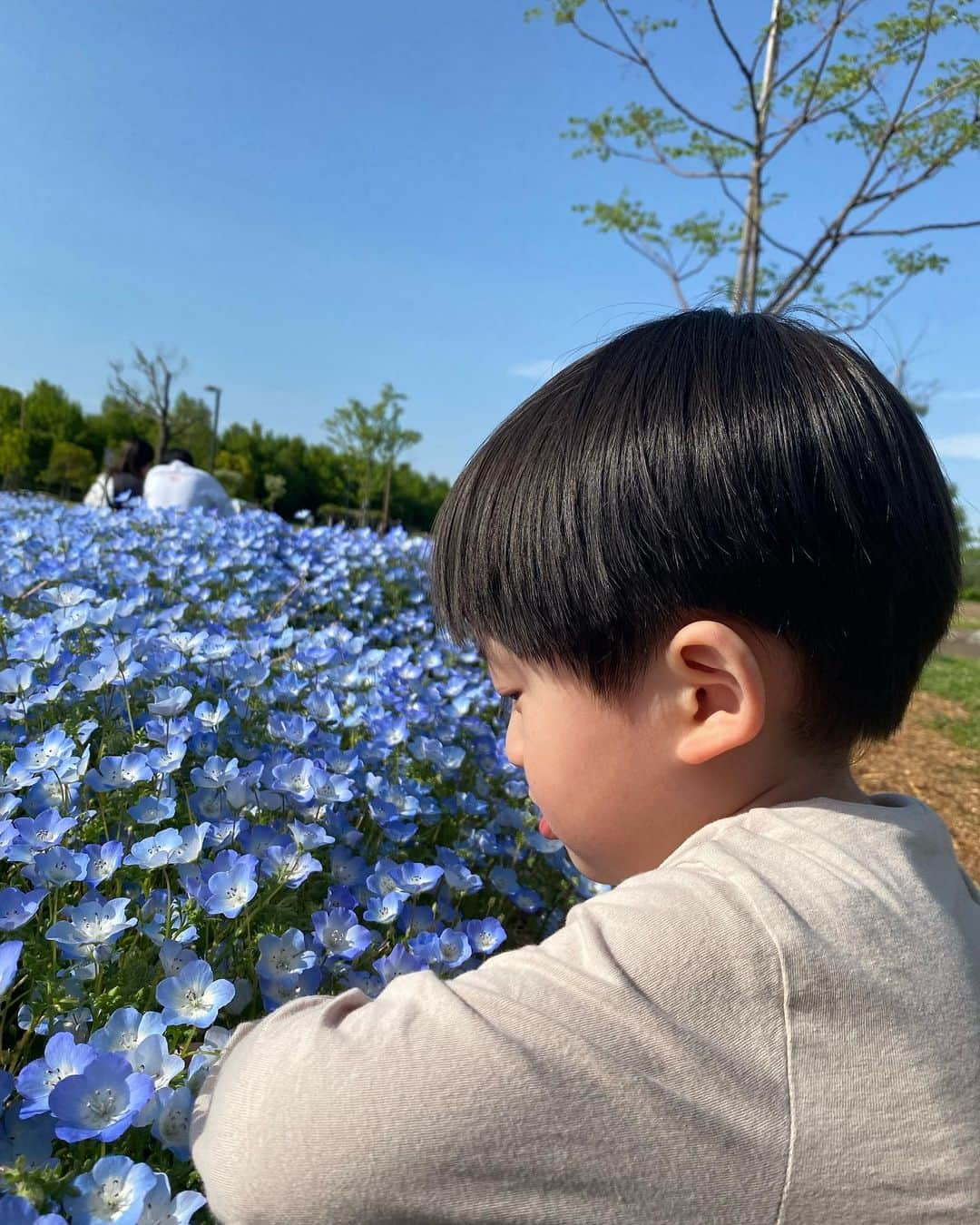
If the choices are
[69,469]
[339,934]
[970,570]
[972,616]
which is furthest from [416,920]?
[972,616]

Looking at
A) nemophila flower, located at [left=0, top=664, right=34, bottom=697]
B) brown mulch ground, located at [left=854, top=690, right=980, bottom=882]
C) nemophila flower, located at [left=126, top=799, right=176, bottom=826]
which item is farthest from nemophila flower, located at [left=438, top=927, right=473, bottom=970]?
brown mulch ground, located at [left=854, top=690, right=980, bottom=882]

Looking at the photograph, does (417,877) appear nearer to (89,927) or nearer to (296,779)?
(296,779)

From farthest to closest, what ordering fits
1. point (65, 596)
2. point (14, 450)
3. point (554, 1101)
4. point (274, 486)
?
point (274, 486) < point (14, 450) < point (65, 596) < point (554, 1101)

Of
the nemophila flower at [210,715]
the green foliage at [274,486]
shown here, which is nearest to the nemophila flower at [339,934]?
the nemophila flower at [210,715]

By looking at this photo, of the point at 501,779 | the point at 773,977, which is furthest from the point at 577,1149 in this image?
the point at 501,779

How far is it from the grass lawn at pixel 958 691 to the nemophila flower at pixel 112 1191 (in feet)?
15.3

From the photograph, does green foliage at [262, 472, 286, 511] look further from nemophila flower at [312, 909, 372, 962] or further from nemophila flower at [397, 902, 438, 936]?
nemophila flower at [312, 909, 372, 962]

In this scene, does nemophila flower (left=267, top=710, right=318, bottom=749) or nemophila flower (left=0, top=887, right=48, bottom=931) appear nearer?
nemophila flower (left=0, top=887, right=48, bottom=931)

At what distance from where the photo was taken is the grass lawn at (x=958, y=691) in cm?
657

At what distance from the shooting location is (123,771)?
1489 mm

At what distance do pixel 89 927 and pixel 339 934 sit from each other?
0.33m

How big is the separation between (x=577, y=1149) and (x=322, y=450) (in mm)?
31306

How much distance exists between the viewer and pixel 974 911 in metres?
0.95

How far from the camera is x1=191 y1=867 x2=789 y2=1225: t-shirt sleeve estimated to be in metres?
0.67
